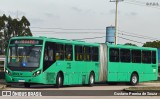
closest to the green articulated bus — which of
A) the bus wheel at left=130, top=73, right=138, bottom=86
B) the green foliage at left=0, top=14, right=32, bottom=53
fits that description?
the bus wheel at left=130, top=73, right=138, bottom=86

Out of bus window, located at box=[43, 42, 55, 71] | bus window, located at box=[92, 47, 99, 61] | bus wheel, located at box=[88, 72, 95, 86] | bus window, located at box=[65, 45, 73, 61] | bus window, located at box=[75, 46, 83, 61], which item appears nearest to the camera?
bus window, located at box=[43, 42, 55, 71]

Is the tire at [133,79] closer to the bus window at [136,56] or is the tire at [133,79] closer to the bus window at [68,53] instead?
the bus window at [136,56]

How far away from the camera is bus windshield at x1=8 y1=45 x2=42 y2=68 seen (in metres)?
25.5

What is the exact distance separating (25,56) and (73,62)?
148 inches

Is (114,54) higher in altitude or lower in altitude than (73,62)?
higher

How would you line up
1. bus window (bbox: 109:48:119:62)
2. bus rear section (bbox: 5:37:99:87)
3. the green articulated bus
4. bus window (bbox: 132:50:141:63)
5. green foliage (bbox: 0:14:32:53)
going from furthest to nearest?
1. green foliage (bbox: 0:14:32:53)
2. bus window (bbox: 132:50:141:63)
3. bus window (bbox: 109:48:119:62)
4. the green articulated bus
5. bus rear section (bbox: 5:37:99:87)

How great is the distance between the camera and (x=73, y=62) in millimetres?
28469

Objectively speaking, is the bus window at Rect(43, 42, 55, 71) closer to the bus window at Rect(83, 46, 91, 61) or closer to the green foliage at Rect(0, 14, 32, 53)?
the bus window at Rect(83, 46, 91, 61)

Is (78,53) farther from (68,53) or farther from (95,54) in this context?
(95,54)

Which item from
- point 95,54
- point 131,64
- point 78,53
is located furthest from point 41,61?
point 131,64

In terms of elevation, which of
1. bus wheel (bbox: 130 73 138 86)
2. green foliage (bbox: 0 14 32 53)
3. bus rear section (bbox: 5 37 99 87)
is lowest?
bus wheel (bbox: 130 73 138 86)

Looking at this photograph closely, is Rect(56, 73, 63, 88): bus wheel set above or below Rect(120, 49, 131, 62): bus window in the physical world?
below

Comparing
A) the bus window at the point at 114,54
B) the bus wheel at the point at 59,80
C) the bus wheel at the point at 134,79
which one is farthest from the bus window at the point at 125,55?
the bus wheel at the point at 59,80

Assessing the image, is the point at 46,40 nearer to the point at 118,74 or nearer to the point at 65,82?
the point at 65,82
